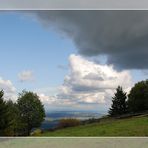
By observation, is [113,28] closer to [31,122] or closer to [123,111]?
[31,122]

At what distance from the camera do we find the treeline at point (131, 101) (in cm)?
1891

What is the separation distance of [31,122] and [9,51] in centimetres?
1536

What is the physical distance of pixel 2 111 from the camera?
14008mm

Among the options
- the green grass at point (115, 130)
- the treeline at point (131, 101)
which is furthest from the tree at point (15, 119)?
the green grass at point (115, 130)

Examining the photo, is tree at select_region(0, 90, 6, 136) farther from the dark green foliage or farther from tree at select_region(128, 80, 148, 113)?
tree at select_region(128, 80, 148, 113)

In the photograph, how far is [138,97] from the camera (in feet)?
63.6

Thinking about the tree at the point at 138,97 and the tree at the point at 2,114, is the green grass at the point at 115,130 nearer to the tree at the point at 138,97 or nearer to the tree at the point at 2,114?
the tree at the point at 2,114

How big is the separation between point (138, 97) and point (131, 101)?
1.55 ft

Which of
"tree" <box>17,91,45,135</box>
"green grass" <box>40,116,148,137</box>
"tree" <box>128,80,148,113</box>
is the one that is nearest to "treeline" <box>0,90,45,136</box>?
"tree" <box>17,91,45,135</box>

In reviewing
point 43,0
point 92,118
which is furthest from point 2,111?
point 43,0

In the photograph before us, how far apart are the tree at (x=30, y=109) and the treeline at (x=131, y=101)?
4.28 m
